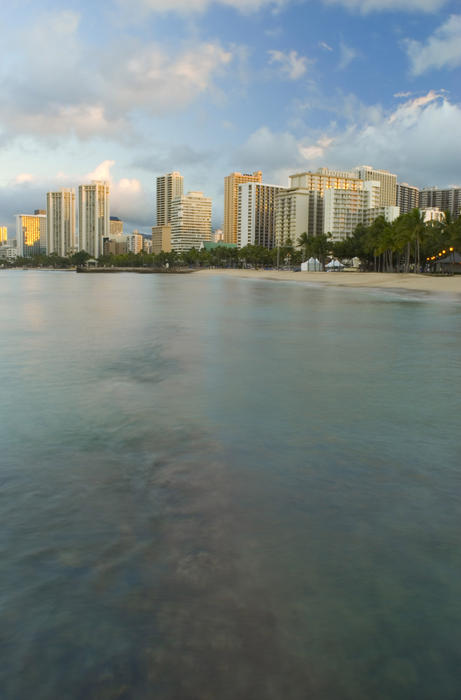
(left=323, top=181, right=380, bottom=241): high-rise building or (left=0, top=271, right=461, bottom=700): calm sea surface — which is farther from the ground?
(left=323, top=181, right=380, bottom=241): high-rise building

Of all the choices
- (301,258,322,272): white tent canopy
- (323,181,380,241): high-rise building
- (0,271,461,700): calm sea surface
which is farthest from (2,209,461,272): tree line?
(0,271,461,700): calm sea surface

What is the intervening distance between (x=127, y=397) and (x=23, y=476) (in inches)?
130

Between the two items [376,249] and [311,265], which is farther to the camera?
[311,265]

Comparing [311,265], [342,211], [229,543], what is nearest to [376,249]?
[311,265]

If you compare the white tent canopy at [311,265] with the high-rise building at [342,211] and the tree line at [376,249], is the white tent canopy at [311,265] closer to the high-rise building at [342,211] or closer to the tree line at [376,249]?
the tree line at [376,249]

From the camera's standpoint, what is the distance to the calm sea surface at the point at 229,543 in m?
2.68

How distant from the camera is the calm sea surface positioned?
8.79 ft

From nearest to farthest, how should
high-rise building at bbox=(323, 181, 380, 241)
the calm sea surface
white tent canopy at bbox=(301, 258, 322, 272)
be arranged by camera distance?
the calm sea surface, white tent canopy at bbox=(301, 258, 322, 272), high-rise building at bbox=(323, 181, 380, 241)

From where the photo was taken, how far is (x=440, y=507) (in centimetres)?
443

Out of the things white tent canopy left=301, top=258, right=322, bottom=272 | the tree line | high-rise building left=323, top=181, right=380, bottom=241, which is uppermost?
high-rise building left=323, top=181, right=380, bottom=241

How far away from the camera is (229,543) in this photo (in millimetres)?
3805

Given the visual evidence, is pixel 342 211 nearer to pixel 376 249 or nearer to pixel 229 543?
pixel 376 249

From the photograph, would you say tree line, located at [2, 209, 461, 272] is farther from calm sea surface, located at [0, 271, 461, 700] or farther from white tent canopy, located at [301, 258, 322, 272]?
calm sea surface, located at [0, 271, 461, 700]

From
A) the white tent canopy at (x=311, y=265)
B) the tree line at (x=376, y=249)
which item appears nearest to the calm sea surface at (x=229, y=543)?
the tree line at (x=376, y=249)
